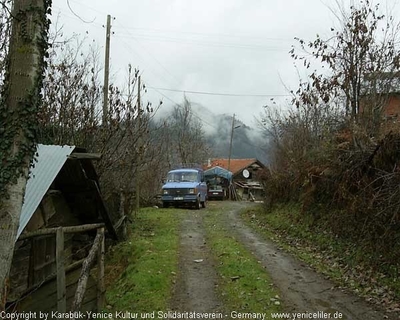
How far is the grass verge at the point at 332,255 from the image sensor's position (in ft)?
23.0

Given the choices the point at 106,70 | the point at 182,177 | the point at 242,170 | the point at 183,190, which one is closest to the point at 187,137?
the point at 242,170

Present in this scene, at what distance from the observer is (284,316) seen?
6.06 metres

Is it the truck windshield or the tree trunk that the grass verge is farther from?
the truck windshield

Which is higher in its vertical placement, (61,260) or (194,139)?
(194,139)

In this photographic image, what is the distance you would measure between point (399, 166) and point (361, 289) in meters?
2.87

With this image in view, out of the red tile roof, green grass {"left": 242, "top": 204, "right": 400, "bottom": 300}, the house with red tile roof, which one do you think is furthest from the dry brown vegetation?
the red tile roof

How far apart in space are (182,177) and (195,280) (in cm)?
1595

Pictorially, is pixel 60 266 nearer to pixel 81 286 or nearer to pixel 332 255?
pixel 81 286

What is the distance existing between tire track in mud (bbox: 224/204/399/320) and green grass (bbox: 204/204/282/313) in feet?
0.75

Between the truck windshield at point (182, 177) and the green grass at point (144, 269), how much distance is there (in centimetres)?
877

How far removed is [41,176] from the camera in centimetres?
Answer: 607

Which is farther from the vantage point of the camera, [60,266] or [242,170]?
[242,170]

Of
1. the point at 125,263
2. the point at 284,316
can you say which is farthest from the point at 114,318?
the point at 125,263

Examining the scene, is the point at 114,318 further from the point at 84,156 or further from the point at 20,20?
the point at 20,20
